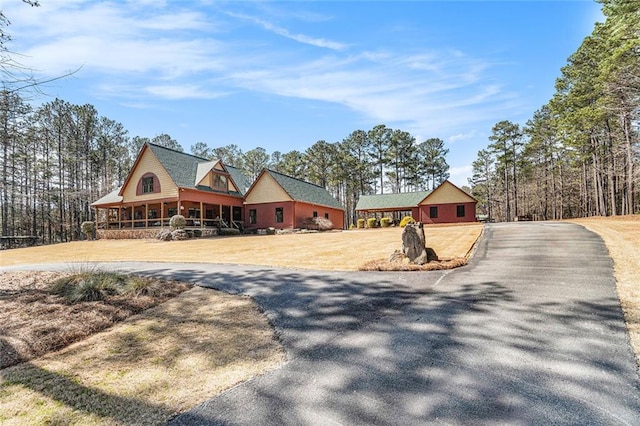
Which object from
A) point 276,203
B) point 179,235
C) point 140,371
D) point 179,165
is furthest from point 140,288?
point 179,165

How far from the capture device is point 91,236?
29.5m

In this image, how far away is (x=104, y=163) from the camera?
136 ft

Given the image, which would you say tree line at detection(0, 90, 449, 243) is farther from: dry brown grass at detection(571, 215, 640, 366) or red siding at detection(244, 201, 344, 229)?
dry brown grass at detection(571, 215, 640, 366)

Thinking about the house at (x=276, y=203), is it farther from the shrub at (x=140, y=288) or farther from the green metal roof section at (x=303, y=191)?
the shrub at (x=140, y=288)

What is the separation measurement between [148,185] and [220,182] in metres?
6.08

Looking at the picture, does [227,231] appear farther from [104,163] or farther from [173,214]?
[104,163]

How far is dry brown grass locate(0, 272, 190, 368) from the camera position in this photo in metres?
4.12

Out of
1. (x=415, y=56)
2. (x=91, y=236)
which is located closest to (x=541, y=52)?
(x=415, y=56)

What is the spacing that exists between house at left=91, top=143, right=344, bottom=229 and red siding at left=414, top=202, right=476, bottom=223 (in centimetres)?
1164

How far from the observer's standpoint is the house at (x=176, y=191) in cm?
2687

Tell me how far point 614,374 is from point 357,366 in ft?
8.17

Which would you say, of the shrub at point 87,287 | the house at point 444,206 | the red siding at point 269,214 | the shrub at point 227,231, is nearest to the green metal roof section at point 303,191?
the red siding at point 269,214

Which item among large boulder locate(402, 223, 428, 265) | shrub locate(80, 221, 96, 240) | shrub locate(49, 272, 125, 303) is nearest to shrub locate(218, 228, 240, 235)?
shrub locate(80, 221, 96, 240)

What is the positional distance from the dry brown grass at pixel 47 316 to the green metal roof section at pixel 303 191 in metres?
23.3
